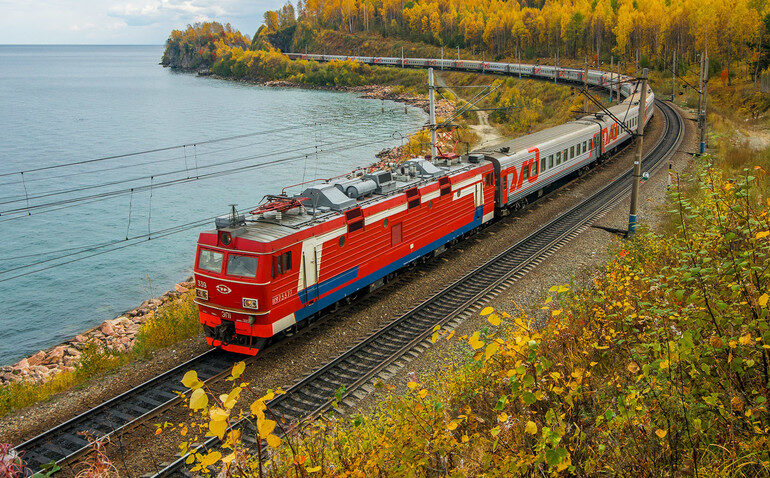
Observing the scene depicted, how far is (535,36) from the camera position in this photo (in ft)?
400

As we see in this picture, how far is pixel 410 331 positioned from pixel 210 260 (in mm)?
5449

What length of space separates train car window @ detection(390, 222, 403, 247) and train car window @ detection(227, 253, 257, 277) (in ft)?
17.4

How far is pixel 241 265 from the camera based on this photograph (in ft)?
43.8

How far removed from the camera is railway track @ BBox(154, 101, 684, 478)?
11992 mm

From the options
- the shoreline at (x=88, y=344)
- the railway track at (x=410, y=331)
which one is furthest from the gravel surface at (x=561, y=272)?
the shoreline at (x=88, y=344)

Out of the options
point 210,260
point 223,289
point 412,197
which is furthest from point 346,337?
point 412,197

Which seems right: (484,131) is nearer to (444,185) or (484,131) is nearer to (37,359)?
(444,185)

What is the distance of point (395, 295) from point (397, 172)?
14.4 ft

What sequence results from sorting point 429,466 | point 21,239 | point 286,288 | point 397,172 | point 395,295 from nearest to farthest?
1. point 429,466
2. point 286,288
3. point 395,295
4. point 397,172
5. point 21,239

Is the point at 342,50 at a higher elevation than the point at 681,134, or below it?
higher

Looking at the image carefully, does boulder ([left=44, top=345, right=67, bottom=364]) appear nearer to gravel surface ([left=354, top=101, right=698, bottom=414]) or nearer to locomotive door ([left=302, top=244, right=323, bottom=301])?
locomotive door ([left=302, top=244, right=323, bottom=301])

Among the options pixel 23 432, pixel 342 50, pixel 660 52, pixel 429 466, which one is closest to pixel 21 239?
pixel 23 432

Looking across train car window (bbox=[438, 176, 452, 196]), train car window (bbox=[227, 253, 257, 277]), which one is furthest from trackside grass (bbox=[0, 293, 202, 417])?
train car window (bbox=[438, 176, 452, 196])

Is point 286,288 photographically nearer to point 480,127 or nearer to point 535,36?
point 480,127
